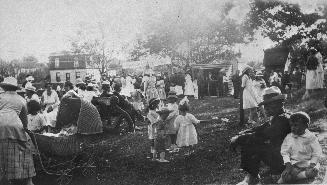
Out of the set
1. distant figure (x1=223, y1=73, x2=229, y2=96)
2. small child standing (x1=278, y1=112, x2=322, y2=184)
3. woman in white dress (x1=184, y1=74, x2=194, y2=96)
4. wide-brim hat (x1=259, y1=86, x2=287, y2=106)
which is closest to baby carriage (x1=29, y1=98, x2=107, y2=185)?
wide-brim hat (x1=259, y1=86, x2=287, y2=106)

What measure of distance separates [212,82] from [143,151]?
12904 millimetres

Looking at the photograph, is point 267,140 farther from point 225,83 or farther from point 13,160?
point 225,83

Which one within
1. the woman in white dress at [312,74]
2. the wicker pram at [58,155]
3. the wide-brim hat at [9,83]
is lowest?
the wicker pram at [58,155]

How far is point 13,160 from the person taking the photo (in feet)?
14.9

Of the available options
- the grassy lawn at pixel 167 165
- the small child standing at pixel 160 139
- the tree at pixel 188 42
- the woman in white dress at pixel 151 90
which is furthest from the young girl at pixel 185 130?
the tree at pixel 188 42

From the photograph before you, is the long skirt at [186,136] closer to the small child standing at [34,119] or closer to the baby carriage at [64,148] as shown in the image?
the baby carriage at [64,148]

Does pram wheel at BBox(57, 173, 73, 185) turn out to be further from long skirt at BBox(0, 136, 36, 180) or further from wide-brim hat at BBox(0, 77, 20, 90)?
wide-brim hat at BBox(0, 77, 20, 90)

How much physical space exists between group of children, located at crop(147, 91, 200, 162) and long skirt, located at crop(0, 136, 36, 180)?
2.38m

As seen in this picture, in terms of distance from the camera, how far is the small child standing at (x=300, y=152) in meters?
4.00

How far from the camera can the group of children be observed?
6.34 meters

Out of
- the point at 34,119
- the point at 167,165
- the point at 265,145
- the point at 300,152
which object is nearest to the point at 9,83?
the point at 34,119

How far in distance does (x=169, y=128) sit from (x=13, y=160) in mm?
3132

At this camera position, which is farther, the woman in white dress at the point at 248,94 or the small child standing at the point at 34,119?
the woman in white dress at the point at 248,94

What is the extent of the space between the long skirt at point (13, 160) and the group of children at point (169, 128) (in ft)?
7.82
